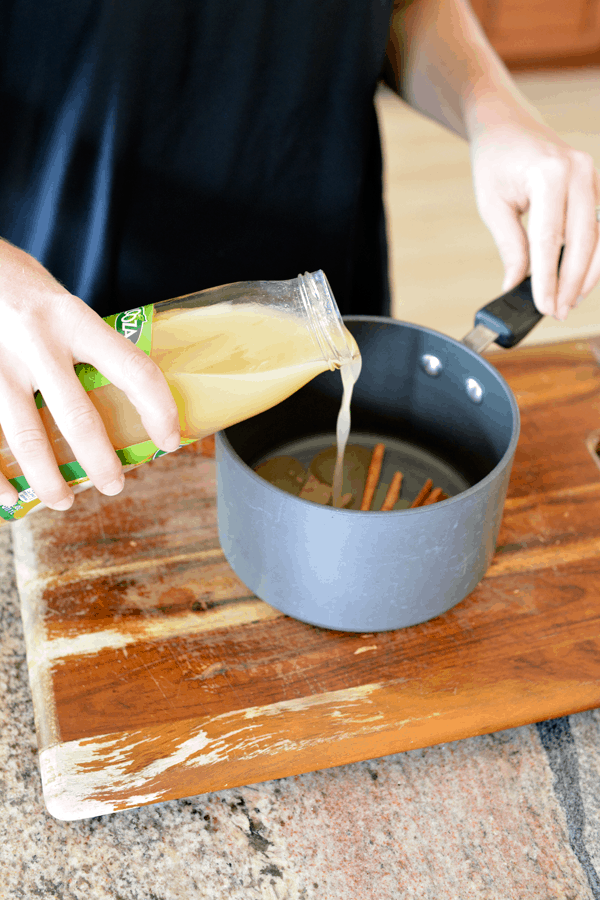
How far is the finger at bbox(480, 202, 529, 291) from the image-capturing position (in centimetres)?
75

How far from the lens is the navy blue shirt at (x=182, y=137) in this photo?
71cm

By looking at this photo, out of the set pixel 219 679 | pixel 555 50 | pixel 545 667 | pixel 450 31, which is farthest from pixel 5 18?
pixel 555 50

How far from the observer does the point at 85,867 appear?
19.6 inches

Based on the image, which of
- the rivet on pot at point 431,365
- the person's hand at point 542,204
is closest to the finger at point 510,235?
the person's hand at point 542,204

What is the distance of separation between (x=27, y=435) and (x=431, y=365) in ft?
1.24

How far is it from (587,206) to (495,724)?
45 cm

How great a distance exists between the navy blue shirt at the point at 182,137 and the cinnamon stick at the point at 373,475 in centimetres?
28

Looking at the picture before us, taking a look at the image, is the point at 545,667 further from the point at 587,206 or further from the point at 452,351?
the point at 587,206

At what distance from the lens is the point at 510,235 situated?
750mm

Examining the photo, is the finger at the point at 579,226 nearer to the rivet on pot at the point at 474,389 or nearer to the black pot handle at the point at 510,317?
the black pot handle at the point at 510,317

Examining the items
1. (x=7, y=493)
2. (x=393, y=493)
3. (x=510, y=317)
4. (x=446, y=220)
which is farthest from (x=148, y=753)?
(x=446, y=220)

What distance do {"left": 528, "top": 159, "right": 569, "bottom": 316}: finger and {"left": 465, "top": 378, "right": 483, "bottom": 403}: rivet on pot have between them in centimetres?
11

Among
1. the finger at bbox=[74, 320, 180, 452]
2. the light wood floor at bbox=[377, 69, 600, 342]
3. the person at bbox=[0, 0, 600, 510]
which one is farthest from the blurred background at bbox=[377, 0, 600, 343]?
the finger at bbox=[74, 320, 180, 452]

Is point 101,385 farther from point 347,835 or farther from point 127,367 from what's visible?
point 347,835
